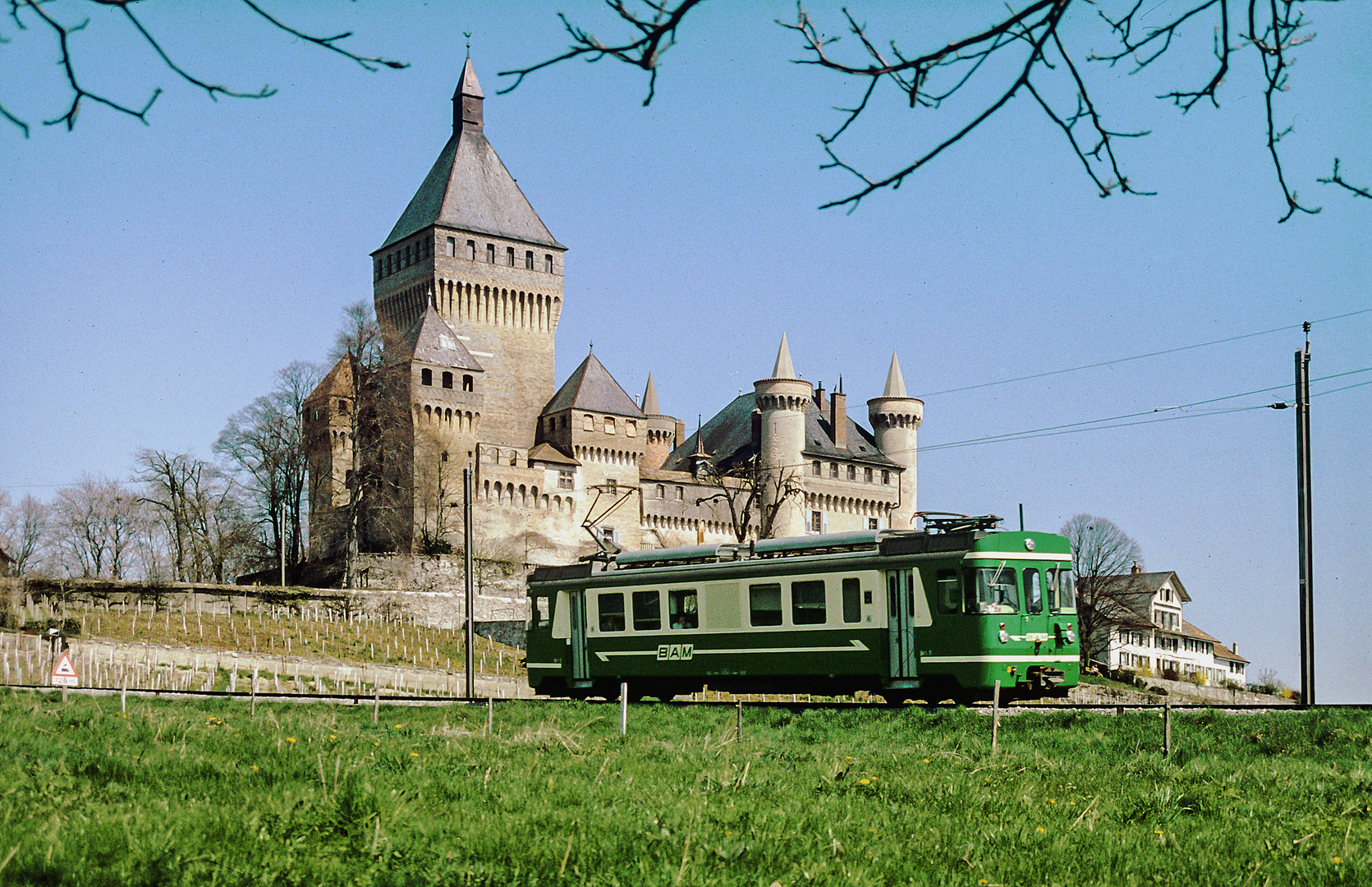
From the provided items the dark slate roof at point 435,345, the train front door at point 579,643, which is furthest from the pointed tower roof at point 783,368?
the train front door at point 579,643

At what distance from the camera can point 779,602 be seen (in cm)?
2156

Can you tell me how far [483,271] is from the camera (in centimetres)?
7956

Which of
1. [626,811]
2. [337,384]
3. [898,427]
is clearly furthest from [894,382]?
[626,811]

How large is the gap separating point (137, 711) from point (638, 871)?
30.0 feet

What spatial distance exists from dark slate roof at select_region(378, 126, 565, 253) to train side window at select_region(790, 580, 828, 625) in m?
61.2

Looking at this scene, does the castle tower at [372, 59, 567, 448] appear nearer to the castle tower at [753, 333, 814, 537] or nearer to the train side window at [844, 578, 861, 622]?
the castle tower at [753, 333, 814, 537]

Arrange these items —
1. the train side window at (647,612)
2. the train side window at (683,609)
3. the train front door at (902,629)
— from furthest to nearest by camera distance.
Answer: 1. the train side window at (647,612)
2. the train side window at (683,609)
3. the train front door at (902,629)

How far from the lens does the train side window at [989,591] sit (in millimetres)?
19656

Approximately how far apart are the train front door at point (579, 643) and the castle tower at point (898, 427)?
227 ft

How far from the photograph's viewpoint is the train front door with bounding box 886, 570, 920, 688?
2022cm

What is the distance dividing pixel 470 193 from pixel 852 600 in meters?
65.4

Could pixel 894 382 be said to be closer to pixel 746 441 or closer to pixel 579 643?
pixel 746 441

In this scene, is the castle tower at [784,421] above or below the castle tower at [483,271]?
below

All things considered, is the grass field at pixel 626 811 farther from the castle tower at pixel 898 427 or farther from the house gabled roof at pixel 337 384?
the castle tower at pixel 898 427
